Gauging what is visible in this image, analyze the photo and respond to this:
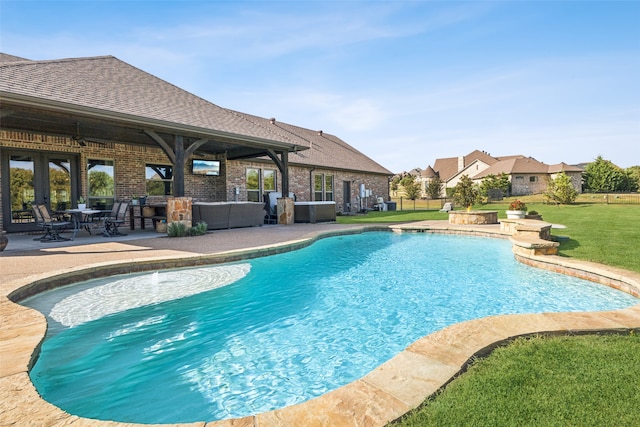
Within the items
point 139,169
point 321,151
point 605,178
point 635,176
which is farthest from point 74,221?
point 635,176

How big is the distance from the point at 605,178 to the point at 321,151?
3542 centimetres

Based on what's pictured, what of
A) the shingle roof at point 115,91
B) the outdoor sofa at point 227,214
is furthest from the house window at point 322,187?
the shingle roof at point 115,91

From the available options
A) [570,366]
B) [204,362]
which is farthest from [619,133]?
[204,362]

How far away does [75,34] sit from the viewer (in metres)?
9.80

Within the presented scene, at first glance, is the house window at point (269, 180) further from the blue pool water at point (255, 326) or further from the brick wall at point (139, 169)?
the blue pool water at point (255, 326)

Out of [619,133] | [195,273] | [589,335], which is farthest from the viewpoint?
[619,133]

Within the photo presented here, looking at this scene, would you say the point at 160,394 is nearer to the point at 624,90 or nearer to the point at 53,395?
the point at 53,395

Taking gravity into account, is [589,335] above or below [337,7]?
below

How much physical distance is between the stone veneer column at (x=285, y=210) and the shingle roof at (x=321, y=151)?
3459 mm

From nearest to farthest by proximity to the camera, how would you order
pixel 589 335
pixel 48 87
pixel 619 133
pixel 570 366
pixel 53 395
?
pixel 570 366, pixel 53 395, pixel 589 335, pixel 48 87, pixel 619 133

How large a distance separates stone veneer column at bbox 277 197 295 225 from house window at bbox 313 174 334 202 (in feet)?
16.1

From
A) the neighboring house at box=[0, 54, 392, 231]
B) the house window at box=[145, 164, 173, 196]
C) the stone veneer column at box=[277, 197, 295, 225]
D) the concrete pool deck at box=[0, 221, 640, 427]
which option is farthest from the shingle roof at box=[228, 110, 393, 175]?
the concrete pool deck at box=[0, 221, 640, 427]

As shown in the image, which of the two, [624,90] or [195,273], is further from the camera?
[624,90]

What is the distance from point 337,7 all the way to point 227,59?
4.27 m
